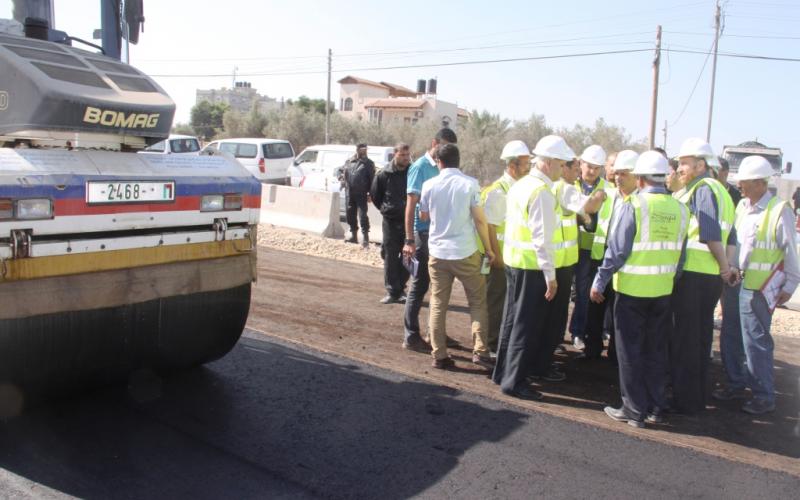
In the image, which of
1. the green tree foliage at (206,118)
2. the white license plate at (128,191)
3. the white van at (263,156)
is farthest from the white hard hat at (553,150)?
the green tree foliage at (206,118)

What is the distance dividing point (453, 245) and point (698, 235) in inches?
73.1

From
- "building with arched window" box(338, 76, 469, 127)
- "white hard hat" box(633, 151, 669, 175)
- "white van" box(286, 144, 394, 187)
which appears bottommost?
"white hard hat" box(633, 151, 669, 175)

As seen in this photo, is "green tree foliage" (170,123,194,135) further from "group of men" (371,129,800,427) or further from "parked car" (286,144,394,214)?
Answer: "group of men" (371,129,800,427)

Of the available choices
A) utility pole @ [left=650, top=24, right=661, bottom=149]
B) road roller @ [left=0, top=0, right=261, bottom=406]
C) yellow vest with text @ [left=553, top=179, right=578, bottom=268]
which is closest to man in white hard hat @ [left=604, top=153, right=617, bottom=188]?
yellow vest with text @ [left=553, top=179, right=578, bottom=268]

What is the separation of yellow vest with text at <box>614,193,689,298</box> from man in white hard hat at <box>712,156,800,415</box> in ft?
2.83

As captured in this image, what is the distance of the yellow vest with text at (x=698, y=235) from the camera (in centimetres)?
511

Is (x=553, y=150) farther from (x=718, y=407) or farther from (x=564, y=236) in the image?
(x=718, y=407)

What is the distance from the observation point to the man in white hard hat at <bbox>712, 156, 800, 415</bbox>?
5172 millimetres

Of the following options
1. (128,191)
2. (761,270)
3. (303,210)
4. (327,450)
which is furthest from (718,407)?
(303,210)

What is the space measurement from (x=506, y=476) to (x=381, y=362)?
2.16m

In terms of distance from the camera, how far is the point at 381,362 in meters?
5.91

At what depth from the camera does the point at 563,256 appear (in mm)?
5336

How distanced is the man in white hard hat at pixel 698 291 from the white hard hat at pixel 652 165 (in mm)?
564

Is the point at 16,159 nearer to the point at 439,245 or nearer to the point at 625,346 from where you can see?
the point at 439,245
